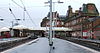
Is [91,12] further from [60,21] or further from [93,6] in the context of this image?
[60,21]

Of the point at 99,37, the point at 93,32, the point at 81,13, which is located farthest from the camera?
the point at 81,13

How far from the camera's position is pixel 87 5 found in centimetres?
11862

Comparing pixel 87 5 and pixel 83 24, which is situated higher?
pixel 87 5

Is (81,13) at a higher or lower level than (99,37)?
higher

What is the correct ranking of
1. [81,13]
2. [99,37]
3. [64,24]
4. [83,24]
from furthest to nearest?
[64,24] → [81,13] → [83,24] → [99,37]

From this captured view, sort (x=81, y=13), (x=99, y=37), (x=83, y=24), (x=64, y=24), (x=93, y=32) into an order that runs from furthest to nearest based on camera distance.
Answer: (x=64, y=24) → (x=81, y=13) → (x=83, y=24) → (x=93, y=32) → (x=99, y=37)

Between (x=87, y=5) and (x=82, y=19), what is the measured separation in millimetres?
11971

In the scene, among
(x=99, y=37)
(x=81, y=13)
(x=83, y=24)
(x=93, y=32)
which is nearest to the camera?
(x=99, y=37)

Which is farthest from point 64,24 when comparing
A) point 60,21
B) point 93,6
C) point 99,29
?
point 99,29

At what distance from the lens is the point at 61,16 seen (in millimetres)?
172375

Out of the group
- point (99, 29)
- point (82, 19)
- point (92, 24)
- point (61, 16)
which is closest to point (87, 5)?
point (82, 19)

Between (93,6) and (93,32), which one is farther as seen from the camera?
(93,6)

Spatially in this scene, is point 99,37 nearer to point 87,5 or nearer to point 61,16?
point 87,5

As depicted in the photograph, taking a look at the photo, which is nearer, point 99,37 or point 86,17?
point 99,37
